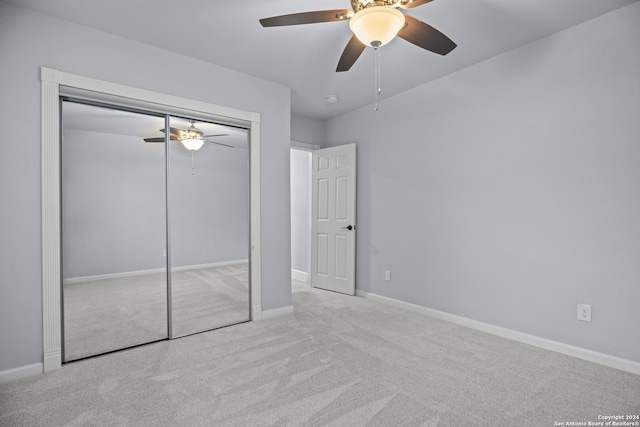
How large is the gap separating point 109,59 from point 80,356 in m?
2.41

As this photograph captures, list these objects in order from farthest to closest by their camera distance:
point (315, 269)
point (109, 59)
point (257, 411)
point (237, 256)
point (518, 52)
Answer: point (315, 269) < point (237, 256) < point (518, 52) < point (109, 59) < point (257, 411)

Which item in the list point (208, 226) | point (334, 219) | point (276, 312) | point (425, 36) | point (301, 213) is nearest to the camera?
point (425, 36)

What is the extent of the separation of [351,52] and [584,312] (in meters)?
2.72

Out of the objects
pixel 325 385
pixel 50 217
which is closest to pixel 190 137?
pixel 50 217

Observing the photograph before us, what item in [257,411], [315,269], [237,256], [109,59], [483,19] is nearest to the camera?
[257,411]

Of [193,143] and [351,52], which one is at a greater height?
[351,52]

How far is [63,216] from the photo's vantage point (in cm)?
250

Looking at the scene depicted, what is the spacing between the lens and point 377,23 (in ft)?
6.11

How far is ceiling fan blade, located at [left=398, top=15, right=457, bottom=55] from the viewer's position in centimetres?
198

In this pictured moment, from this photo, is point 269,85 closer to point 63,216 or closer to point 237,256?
point 237,256

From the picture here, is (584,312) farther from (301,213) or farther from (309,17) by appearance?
(301,213)

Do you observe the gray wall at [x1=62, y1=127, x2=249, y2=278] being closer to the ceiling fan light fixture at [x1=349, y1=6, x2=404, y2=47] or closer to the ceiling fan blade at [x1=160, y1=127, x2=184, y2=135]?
the ceiling fan blade at [x1=160, y1=127, x2=184, y2=135]

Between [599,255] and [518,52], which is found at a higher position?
[518,52]

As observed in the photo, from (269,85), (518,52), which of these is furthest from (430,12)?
(269,85)
